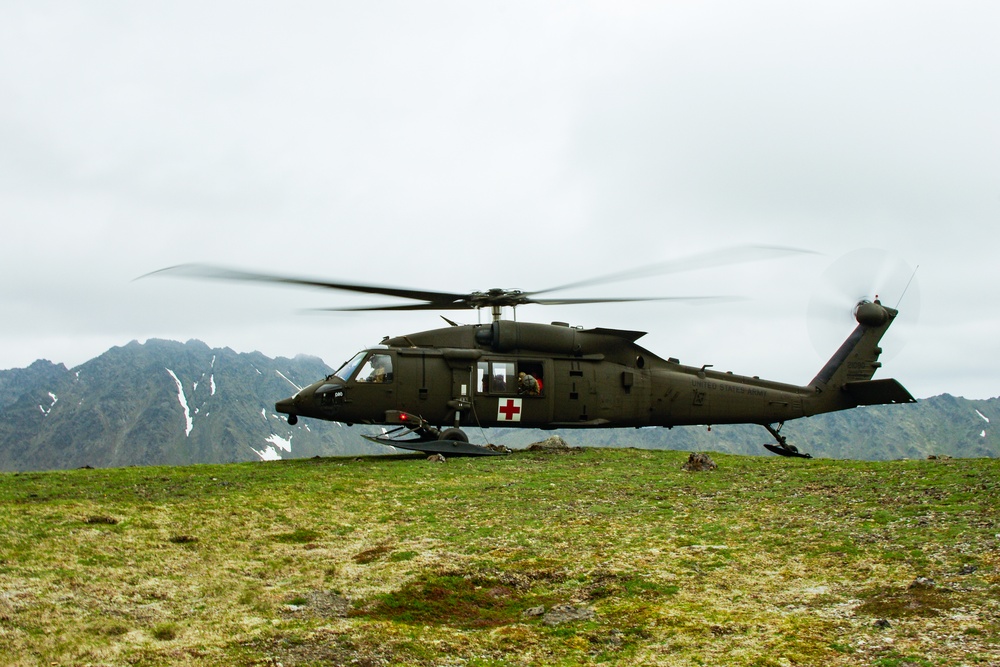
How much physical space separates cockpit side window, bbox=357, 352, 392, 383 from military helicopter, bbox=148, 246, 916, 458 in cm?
3

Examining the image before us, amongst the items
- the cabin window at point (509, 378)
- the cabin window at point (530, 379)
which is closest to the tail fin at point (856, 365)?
the cabin window at point (530, 379)

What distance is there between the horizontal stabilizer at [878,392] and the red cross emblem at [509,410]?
11.5 metres

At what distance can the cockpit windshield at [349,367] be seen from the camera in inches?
872

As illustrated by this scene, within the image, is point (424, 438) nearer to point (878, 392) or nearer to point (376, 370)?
point (376, 370)

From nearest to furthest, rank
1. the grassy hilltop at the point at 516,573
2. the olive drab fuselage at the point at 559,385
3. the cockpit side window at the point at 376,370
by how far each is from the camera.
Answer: the grassy hilltop at the point at 516,573, the cockpit side window at the point at 376,370, the olive drab fuselage at the point at 559,385

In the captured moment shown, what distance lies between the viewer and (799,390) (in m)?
25.6

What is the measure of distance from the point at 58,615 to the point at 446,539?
16.0ft

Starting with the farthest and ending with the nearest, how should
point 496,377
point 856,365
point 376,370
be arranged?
point 856,365, point 496,377, point 376,370

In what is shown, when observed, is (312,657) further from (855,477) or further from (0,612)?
(855,477)

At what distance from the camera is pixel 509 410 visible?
23.1 m

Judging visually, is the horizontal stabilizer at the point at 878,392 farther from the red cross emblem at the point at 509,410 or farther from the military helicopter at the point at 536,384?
the red cross emblem at the point at 509,410

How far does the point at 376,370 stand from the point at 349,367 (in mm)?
836

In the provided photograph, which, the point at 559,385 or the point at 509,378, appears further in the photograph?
the point at 559,385

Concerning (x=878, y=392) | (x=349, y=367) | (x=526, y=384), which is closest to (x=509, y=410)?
(x=526, y=384)
